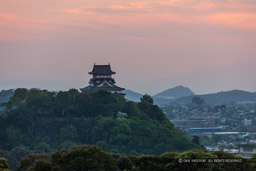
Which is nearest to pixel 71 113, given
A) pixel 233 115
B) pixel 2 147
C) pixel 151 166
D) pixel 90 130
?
pixel 90 130

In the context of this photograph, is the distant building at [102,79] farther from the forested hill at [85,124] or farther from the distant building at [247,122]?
the distant building at [247,122]

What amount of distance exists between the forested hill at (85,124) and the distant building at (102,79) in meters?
7.69

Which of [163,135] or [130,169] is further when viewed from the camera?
[163,135]

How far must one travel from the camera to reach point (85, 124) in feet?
264

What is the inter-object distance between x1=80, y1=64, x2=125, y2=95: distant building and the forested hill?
7.69 m

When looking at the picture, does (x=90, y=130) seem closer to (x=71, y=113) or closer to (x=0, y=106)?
(x=71, y=113)

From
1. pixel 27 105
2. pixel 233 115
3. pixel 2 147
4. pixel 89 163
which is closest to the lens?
pixel 89 163

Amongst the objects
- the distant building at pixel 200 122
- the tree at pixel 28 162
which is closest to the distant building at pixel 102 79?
the tree at pixel 28 162

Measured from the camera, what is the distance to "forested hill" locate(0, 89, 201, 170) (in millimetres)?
76312

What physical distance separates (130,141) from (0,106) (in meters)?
23.2

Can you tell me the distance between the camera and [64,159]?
150ft

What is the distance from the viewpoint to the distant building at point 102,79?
93625 millimetres

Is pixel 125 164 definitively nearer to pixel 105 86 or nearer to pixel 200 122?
pixel 105 86

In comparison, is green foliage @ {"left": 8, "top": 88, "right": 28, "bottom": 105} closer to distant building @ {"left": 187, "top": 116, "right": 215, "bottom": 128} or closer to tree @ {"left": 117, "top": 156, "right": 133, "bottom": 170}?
tree @ {"left": 117, "top": 156, "right": 133, "bottom": 170}
